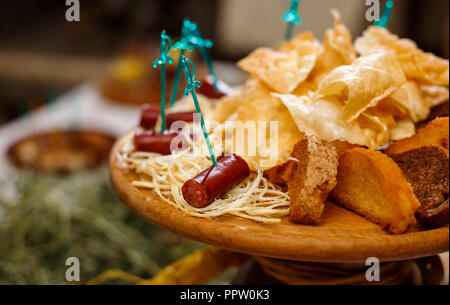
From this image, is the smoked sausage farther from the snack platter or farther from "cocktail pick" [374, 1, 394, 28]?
"cocktail pick" [374, 1, 394, 28]

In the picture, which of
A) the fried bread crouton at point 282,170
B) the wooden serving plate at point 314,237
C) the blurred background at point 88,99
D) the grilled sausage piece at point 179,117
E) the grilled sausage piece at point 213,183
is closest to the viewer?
the wooden serving plate at point 314,237

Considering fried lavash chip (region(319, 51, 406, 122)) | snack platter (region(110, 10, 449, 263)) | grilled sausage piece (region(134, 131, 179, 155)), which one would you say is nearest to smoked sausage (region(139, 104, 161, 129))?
snack platter (region(110, 10, 449, 263))

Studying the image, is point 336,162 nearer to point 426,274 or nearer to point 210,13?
point 426,274

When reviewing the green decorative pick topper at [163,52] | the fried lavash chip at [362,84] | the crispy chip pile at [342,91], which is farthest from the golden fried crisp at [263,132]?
Result: the green decorative pick topper at [163,52]

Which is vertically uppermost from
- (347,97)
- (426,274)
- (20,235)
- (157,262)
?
(347,97)

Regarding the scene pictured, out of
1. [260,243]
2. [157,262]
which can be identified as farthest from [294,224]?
[157,262]
